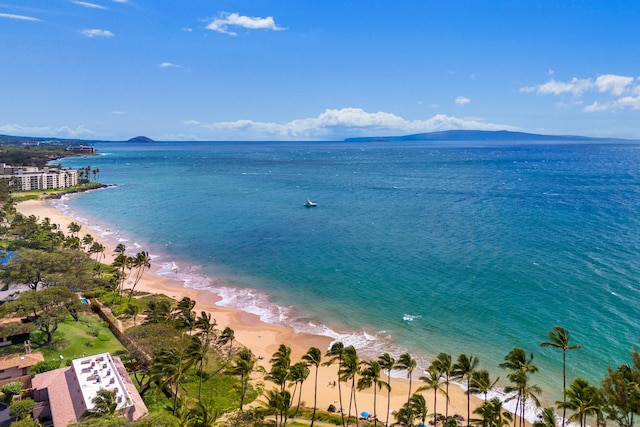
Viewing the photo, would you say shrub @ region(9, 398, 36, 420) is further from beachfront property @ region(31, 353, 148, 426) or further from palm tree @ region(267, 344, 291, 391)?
palm tree @ region(267, 344, 291, 391)

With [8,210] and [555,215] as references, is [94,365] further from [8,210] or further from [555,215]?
[555,215]

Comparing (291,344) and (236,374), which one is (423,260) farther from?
(236,374)

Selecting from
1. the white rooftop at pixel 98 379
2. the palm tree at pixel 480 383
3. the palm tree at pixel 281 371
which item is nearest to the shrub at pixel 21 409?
the white rooftop at pixel 98 379

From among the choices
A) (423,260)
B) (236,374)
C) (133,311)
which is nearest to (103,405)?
(236,374)

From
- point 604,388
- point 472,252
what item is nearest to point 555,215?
point 472,252

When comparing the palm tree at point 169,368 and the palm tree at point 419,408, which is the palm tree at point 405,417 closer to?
the palm tree at point 419,408

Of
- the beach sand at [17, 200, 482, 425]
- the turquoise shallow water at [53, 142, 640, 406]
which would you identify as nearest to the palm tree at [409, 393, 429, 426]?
the beach sand at [17, 200, 482, 425]
